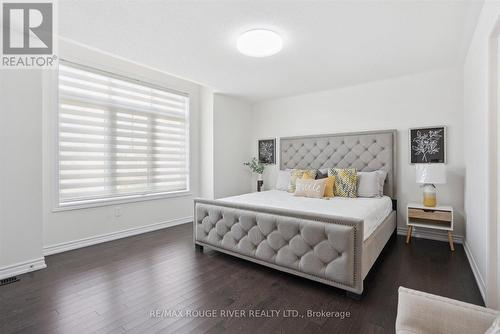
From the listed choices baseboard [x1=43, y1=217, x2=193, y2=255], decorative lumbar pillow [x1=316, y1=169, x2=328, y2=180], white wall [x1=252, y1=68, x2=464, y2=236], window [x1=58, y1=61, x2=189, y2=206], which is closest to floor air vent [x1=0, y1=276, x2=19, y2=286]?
baseboard [x1=43, y1=217, x2=193, y2=255]

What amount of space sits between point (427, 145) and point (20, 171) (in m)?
4.95

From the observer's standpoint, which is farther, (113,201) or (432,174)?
(113,201)

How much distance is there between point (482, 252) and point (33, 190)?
4.27m

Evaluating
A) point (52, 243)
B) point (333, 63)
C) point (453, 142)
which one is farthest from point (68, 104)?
point (453, 142)

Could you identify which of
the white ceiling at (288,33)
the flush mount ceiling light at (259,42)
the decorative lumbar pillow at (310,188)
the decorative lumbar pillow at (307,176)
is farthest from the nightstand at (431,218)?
the flush mount ceiling light at (259,42)

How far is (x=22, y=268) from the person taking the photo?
2.42 metres

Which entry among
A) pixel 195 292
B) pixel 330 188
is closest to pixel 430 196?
pixel 330 188

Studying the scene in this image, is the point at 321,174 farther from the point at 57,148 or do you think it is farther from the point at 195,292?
the point at 57,148

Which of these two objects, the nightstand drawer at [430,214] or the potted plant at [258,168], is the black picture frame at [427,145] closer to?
the nightstand drawer at [430,214]

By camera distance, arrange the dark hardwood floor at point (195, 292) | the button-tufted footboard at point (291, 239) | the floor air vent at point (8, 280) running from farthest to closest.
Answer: the floor air vent at point (8, 280)
the button-tufted footboard at point (291, 239)
the dark hardwood floor at point (195, 292)

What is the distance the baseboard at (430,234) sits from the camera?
3.28 metres

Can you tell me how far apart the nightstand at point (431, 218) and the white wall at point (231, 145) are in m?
3.03

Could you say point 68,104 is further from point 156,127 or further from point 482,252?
point 482,252

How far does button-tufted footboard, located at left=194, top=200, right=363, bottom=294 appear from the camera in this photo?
6.48 ft
